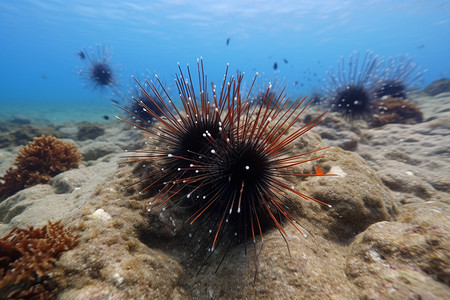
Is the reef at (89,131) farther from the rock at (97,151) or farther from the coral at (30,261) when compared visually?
the coral at (30,261)

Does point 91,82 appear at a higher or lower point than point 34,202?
higher

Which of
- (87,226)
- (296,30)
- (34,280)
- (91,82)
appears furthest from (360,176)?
(296,30)

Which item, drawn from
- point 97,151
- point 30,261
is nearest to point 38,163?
point 97,151

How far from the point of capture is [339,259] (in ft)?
6.40

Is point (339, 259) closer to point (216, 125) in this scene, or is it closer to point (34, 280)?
point (216, 125)

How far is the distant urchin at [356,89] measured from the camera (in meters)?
7.13

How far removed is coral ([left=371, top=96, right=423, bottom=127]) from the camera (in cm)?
826

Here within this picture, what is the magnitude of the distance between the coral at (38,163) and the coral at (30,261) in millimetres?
4882

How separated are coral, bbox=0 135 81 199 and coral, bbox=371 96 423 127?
10231 mm

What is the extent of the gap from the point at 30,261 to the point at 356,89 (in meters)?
8.73

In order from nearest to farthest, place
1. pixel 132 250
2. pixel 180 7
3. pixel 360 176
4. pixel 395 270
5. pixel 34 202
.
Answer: pixel 395 270 → pixel 132 250 → pixel 360 176 → pixel 34 202 → pixel 180 7

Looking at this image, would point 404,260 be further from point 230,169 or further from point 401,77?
point 401,77

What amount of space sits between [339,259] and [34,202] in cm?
452

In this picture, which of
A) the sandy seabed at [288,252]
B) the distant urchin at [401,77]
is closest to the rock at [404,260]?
the sandy seabed at [288,252]
